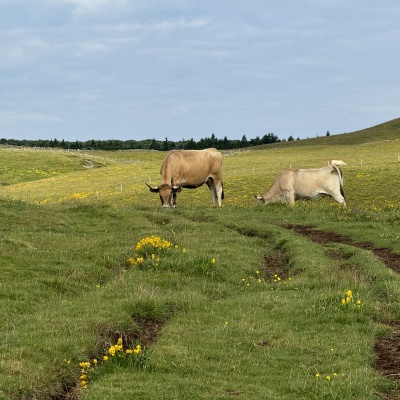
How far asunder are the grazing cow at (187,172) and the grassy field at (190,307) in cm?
434

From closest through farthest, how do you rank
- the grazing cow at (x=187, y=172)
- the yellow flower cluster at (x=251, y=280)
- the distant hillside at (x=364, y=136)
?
the yellow flower cluster at (x=251, y=280)
the grazing cow at (x=187, y=172)
the distant hillside at (x=364, y=136)

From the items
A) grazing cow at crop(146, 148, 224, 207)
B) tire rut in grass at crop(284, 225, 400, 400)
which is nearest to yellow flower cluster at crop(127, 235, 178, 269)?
tire rut in grass at crop(284, 225, 400, 400)

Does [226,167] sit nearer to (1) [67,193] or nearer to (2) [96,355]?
(1) [67,193]

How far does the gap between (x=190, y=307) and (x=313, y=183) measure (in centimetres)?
2078

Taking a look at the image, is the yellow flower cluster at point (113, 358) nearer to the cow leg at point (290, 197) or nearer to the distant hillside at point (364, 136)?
the cow leg at point (290, 197)

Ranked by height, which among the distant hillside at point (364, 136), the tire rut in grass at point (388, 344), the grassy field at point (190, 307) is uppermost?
the distant hillside at point (364, 136)

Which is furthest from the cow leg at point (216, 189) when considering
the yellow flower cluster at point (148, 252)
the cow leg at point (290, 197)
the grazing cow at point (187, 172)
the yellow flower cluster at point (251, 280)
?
the yellow flower cluster at point (251, 280)

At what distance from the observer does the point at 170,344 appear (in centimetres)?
1005

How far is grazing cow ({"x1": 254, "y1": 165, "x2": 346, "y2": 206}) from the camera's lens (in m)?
32.1

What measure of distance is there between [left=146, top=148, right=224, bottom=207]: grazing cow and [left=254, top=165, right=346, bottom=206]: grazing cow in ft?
16.1

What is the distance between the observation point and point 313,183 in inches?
1264

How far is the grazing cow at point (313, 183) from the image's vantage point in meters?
32.1

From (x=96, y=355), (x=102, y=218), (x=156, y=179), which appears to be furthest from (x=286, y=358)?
(x=156, y=179)

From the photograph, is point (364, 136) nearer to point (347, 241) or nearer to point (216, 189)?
point (216, 189)
